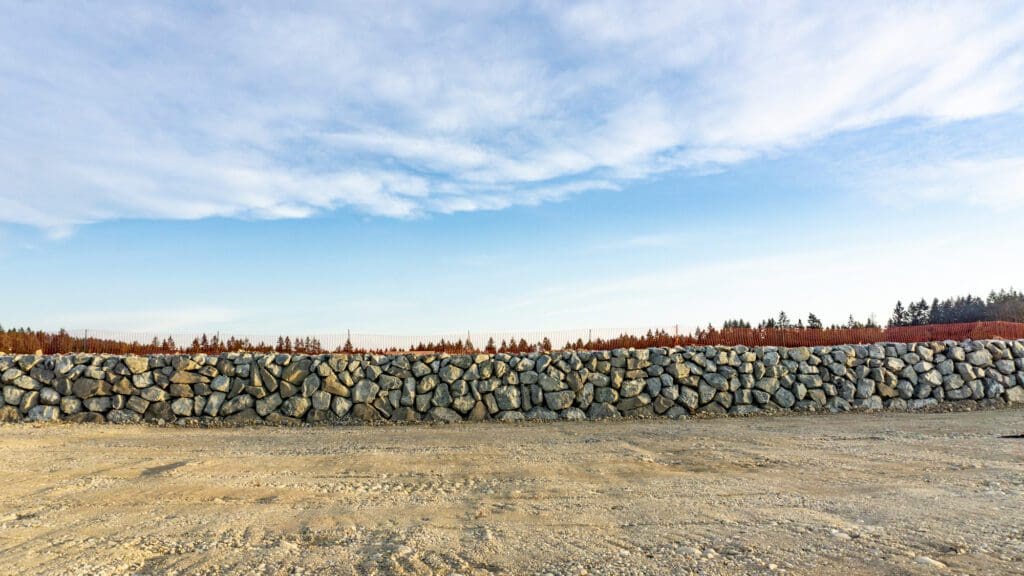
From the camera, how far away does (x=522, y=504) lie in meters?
6.16

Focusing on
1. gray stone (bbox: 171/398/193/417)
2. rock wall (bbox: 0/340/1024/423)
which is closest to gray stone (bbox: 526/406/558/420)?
rock wall (bbox: 0/340/1024/423)

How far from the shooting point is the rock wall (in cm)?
1312

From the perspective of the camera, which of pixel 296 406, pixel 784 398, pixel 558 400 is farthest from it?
pixel 784 398

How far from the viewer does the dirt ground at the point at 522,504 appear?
15.2ft

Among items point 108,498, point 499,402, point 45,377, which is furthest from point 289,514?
point 45,377

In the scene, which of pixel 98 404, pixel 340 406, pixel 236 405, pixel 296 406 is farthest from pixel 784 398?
pixel 98 404

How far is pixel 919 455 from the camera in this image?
8.74 meters

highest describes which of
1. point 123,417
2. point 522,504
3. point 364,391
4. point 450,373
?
point 450,373

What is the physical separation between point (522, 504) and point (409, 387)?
24.2 ft

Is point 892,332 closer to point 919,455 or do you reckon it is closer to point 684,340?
point 684,340

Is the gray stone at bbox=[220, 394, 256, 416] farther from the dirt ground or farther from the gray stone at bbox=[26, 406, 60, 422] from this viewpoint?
the gray stone at bbox=[26, 406, 60, 422]

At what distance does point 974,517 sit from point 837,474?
6.40 ft

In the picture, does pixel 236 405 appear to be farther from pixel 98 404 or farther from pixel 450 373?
pixel 450 373

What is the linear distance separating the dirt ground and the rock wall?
2.24 m
